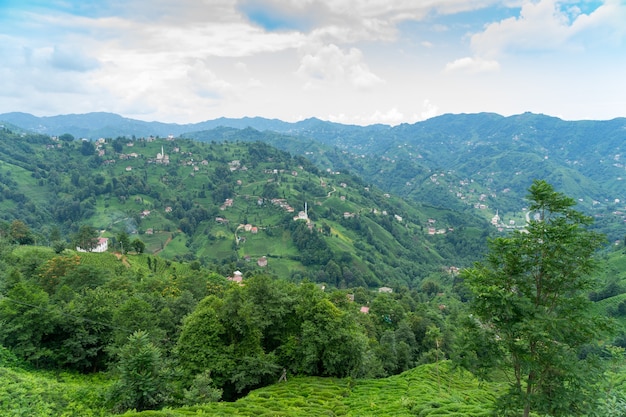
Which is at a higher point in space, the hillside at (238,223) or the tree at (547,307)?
the tree at (547,307)

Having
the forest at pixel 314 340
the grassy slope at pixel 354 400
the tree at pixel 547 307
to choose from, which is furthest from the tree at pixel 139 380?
the tree at pixel 547 307

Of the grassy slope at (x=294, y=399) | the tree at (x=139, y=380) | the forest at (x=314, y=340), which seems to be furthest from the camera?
the tree at (x=139, y=380)

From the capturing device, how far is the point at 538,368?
12016 millimetres

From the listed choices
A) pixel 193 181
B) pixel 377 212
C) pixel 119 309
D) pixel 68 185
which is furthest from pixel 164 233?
pixel 119 309

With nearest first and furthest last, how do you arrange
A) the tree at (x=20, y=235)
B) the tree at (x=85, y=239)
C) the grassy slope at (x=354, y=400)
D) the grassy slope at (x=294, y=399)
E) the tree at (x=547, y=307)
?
1. the tree at (x=547, y=307)
2. the grassy slope at (x=294, y=399)
3. the grassy slope at (x=354, y=400)
4. the tree at (x=20, y=235)
5. the tree at (x=85, y=239)

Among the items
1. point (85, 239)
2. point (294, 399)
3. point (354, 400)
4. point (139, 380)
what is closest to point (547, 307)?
point (354, 400)

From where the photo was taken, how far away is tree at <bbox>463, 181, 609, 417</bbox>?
1187 centimetres

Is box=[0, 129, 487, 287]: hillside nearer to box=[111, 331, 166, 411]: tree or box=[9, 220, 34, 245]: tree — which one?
box=[9, 220, 34, 245]: tree

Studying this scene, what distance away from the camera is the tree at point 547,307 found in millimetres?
11867

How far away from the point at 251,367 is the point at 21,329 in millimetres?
16809

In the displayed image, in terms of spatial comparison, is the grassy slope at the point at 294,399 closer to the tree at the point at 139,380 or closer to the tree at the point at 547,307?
the tree at the point at 139,380

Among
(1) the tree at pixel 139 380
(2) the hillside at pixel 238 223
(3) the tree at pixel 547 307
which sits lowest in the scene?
(2) the hillside at pixel 238 223

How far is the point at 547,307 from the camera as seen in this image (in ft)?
42.1

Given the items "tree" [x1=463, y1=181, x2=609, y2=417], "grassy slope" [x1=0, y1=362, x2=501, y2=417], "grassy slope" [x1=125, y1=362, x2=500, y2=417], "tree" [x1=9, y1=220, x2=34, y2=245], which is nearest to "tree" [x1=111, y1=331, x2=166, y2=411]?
"grassy slope" [x1=0, y1=362, x2=501, y2=417]
